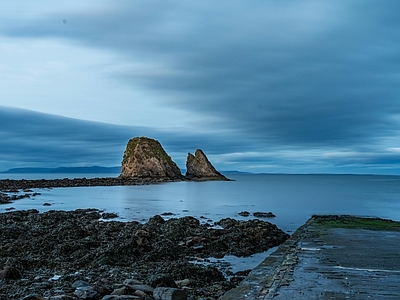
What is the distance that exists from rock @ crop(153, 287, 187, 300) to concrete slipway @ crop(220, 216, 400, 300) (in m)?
1.18

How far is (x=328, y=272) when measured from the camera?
31.5 feet

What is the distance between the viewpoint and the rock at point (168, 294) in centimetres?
863

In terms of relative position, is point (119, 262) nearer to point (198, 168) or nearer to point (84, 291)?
point (84, 291)

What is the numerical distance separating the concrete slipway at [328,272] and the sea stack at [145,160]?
5024 inches

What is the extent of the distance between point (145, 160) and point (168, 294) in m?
134

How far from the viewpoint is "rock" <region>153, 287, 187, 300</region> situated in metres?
8.63

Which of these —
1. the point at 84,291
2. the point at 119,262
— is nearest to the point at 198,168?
the point at 119,262

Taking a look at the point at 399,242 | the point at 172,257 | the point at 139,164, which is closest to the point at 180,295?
the point at 172,257

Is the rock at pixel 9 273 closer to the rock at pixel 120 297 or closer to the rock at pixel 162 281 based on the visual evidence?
the rock at pixel 162 281

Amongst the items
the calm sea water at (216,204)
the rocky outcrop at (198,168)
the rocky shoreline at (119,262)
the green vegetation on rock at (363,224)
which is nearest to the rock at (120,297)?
the rocky shoreline at (119,262)

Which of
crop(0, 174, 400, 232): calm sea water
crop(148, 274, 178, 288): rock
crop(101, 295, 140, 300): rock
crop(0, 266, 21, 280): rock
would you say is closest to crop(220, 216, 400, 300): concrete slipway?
crop(101, 295, 140, 300): rock

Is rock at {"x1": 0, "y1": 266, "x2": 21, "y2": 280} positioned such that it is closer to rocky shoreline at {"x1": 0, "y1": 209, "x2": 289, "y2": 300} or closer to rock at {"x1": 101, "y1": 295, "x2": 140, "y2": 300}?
rocky shoreline at {"x1": 0, "y1": 209, "x2": 289, "y2": 300}

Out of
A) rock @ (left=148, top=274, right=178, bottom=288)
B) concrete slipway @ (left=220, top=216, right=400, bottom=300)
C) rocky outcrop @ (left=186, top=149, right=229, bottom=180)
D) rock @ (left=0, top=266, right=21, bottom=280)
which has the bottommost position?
rock @ (left=0, top=266, right=21, bottom=280)

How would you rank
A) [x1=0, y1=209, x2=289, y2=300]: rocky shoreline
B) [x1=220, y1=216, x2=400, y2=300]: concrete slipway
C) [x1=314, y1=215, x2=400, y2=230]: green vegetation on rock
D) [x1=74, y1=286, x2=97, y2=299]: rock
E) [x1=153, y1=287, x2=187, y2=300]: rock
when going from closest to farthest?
[x1=220, y1=216, x2=400, y2=300]: concrete slipway < [x1=153, y1=287, x2=187, y2=300]: rock < [x1=74, y1=286, x2=97, y2=299]: rock < [x1=0, y1=209, x2=289, y2=300]: rocky shoreline < [x1=314, y1=215, x2=400, y2=230]: green vegetation on rock
